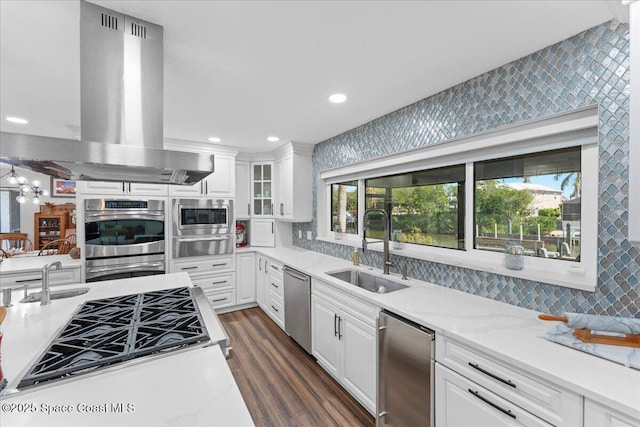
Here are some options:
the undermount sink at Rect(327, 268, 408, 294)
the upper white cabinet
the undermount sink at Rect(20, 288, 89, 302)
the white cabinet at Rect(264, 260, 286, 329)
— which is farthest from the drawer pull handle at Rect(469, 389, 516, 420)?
the upper white cabinet

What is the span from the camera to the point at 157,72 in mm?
1394

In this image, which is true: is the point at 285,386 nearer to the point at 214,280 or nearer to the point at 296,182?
the point at 214,280

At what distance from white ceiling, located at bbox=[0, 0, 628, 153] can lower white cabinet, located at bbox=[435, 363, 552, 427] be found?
1.69 m

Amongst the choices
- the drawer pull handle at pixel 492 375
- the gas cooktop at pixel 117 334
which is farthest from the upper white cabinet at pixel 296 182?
the drawer pull handle at pixel 492 375

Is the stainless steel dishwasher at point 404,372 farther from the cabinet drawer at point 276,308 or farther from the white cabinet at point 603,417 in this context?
the cabinet drawer at point 276,308

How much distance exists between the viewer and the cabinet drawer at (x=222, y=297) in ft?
12.4

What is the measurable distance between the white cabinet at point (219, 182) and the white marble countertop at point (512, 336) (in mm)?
2353

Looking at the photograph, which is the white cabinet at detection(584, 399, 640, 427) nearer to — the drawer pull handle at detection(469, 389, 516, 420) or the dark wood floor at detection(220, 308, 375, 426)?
Result: the drawer pull handle at detection(469, 389, 516, 420)

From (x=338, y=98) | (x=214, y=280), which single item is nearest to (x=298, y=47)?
(x=338, y=98)

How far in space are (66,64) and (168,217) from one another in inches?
80.6

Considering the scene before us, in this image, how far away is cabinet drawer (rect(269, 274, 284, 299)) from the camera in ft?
10.7

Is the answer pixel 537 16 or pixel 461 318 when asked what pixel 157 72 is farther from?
pixel 461 318

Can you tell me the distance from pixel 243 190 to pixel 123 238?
1.73 meters

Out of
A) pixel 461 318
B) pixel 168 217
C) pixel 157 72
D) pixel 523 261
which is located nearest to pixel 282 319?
pixel 168 217
